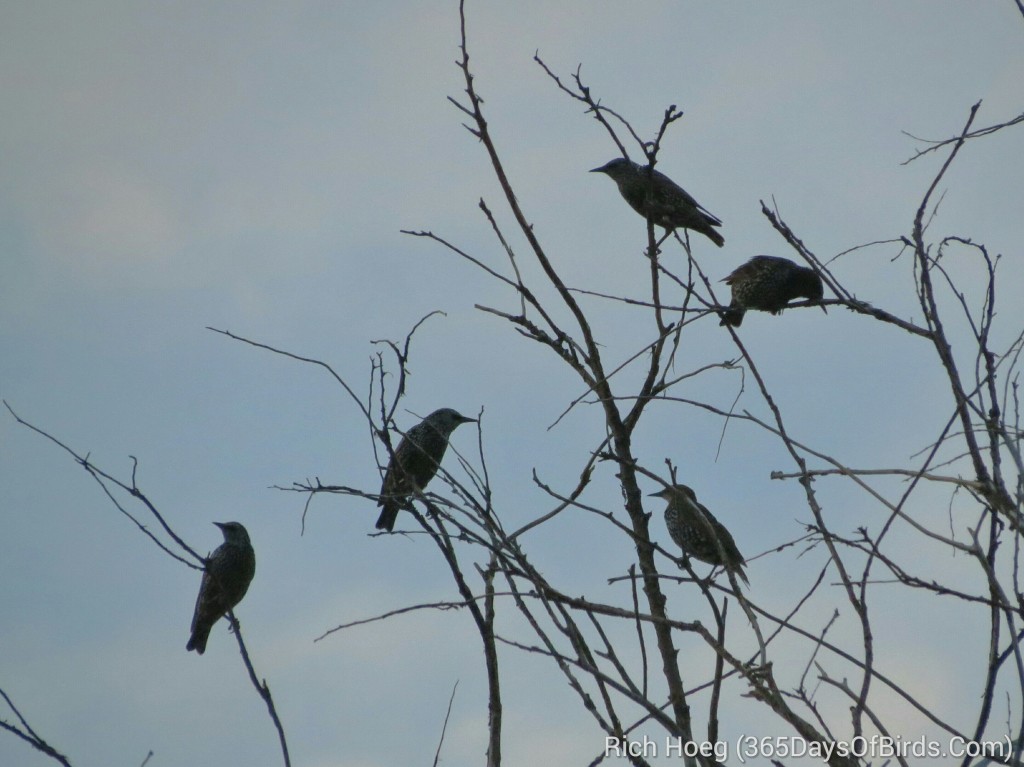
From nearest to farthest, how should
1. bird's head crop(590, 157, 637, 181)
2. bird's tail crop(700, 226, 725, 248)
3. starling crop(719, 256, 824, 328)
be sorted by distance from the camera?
starling crop(719, 256, 824, 328), bird's tail crop(700, 226, 725, 248), bird's head crop(590, 157, 637, 181)

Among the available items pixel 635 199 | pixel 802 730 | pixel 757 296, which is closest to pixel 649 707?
pixel 802 730

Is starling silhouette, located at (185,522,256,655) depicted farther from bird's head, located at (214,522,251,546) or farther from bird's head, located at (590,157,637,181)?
bird's head, located at (590,157,637,181)

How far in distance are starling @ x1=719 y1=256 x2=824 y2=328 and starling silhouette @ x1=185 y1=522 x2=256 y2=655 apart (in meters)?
4.00

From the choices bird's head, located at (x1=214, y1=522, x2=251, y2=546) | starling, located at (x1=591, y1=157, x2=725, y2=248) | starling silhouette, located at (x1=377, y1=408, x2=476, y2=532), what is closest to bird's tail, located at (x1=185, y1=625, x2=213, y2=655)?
bird's head, located at (x1=214, y1=522, x2=251, y2=546)

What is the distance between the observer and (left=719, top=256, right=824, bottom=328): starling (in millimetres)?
7016

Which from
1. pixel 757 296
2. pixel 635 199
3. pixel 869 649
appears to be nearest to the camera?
pixel 869 649

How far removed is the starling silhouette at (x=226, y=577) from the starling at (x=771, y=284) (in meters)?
4.00

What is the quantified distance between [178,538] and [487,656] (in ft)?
3.37

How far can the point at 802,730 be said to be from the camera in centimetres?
194

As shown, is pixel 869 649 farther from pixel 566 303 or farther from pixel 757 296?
pixel 757 296

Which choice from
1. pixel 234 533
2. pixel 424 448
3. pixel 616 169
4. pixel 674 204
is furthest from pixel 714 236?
pixel 234 533

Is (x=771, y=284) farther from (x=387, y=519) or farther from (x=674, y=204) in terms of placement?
(x=387, y=519)

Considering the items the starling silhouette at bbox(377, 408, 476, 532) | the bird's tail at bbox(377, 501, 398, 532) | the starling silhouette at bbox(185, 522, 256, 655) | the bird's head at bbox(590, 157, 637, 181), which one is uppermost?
the bird's head at bbox(590, 157, 637, 181)

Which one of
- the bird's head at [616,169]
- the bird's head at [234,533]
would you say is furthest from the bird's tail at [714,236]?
the bird's head at [234,533]
